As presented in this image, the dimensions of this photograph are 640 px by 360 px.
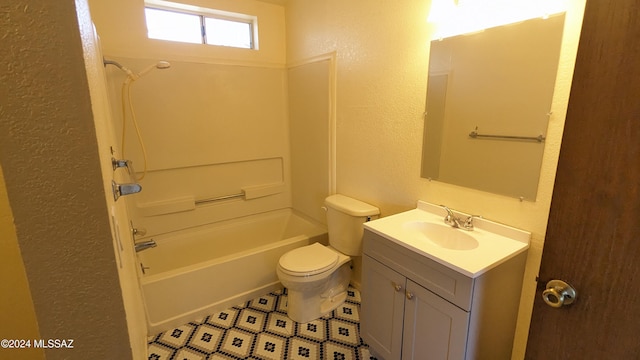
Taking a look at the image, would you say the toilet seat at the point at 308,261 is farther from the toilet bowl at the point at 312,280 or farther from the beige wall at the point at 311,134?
the beige wall at the point at 311,134

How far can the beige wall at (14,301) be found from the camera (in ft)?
1.55

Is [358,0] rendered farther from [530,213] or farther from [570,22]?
[530,213]

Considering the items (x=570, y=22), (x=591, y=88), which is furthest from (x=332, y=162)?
(x=591, y=88)

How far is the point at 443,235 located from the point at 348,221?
2.30 feet

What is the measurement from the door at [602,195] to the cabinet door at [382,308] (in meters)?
0.79

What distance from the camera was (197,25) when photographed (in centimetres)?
253

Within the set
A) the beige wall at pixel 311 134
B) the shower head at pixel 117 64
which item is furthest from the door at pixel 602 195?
the shower head at pixel 117 64

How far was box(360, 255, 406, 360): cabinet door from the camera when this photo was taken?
4.86 ft

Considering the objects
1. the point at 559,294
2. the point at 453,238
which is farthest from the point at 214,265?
the point at 559,294

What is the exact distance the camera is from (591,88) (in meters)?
0.64

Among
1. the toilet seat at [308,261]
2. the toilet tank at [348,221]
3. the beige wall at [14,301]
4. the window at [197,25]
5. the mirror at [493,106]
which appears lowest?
the toilet seat at [308,261]

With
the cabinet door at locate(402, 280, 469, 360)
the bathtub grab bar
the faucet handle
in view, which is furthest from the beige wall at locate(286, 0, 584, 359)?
the bathtub grab bar

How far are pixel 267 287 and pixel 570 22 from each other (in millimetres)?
2384

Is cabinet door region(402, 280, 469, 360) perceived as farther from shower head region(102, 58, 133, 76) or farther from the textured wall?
shower head region(102, 58, 133, 76)
